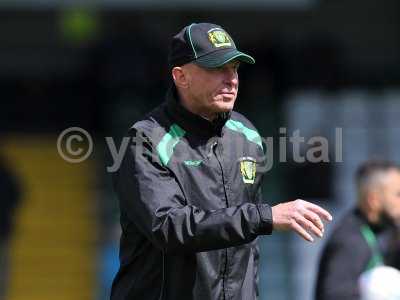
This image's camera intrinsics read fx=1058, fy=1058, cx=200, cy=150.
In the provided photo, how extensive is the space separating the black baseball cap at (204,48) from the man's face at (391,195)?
207 centimetres

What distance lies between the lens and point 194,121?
13.3 ft

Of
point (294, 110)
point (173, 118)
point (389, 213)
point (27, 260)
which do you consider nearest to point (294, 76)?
point (294, 110)

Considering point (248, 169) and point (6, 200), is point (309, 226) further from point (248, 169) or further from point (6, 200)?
point (6, 200)

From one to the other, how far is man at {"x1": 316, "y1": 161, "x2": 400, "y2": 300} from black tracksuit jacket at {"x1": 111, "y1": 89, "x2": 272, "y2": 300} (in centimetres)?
133

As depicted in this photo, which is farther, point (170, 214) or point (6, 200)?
point (6, 200)

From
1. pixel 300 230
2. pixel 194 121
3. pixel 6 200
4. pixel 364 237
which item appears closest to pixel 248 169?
Answer: pixel 194 121

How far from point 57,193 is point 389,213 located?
7355 mm

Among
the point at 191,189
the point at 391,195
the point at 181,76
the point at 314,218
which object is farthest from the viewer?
the point at 391,195

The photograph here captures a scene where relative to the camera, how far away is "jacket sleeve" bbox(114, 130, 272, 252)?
3.73 meters

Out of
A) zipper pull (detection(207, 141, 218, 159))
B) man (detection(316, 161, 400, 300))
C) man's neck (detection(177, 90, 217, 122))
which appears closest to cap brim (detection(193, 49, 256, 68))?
man's neck (detection(177, 90, 217, 122))

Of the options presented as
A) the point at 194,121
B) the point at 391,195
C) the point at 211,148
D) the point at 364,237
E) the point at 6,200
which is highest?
the point at 194,121

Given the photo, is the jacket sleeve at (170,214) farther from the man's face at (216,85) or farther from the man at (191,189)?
the man's face at (216,85)

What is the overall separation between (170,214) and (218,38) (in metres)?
0.71

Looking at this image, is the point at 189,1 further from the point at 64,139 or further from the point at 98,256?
the point at 98,256
